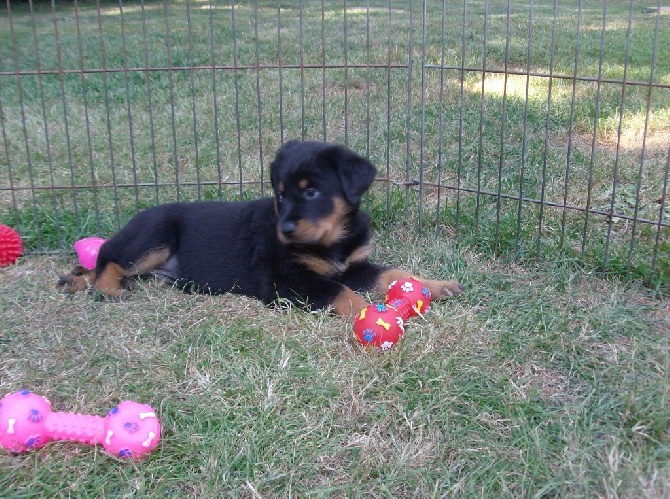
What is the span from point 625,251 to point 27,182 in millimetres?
3983

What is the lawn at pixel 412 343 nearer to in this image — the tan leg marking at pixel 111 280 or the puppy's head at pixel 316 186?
the tan leg marking at pixel 111 280

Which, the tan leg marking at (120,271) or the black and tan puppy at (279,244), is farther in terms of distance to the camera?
the tan leg marking at (120,271)

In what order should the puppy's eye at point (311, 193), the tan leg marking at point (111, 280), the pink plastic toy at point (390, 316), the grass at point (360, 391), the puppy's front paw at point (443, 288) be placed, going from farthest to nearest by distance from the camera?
1. the tan leg marking at point (111, 280)
2. the puppy's front paw at point (443, 288)
3. the puppy's eye at point (311, 193)
4. the pink plastic toy at point (390, 316)
5. the grass at point (360, 391)

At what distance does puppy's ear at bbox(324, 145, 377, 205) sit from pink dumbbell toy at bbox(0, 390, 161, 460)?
4.54ft

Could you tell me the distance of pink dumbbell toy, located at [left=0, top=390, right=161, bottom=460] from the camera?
2289 millimetres

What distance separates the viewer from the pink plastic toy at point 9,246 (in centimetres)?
398

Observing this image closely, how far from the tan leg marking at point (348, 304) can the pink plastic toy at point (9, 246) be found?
1.93 meters

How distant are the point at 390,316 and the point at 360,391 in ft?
1.34

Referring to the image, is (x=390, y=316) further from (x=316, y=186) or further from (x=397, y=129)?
(x=397, y=129)

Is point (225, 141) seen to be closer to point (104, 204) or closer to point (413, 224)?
point (104, 204)

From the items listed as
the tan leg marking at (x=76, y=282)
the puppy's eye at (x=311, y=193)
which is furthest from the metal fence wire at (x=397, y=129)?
the puppy's eye at (x=311, y=193)

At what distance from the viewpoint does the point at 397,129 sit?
5.77m

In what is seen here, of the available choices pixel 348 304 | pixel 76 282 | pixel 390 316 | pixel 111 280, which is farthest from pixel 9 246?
pixel 390 316

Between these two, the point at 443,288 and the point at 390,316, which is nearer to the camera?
the point at 390,316
